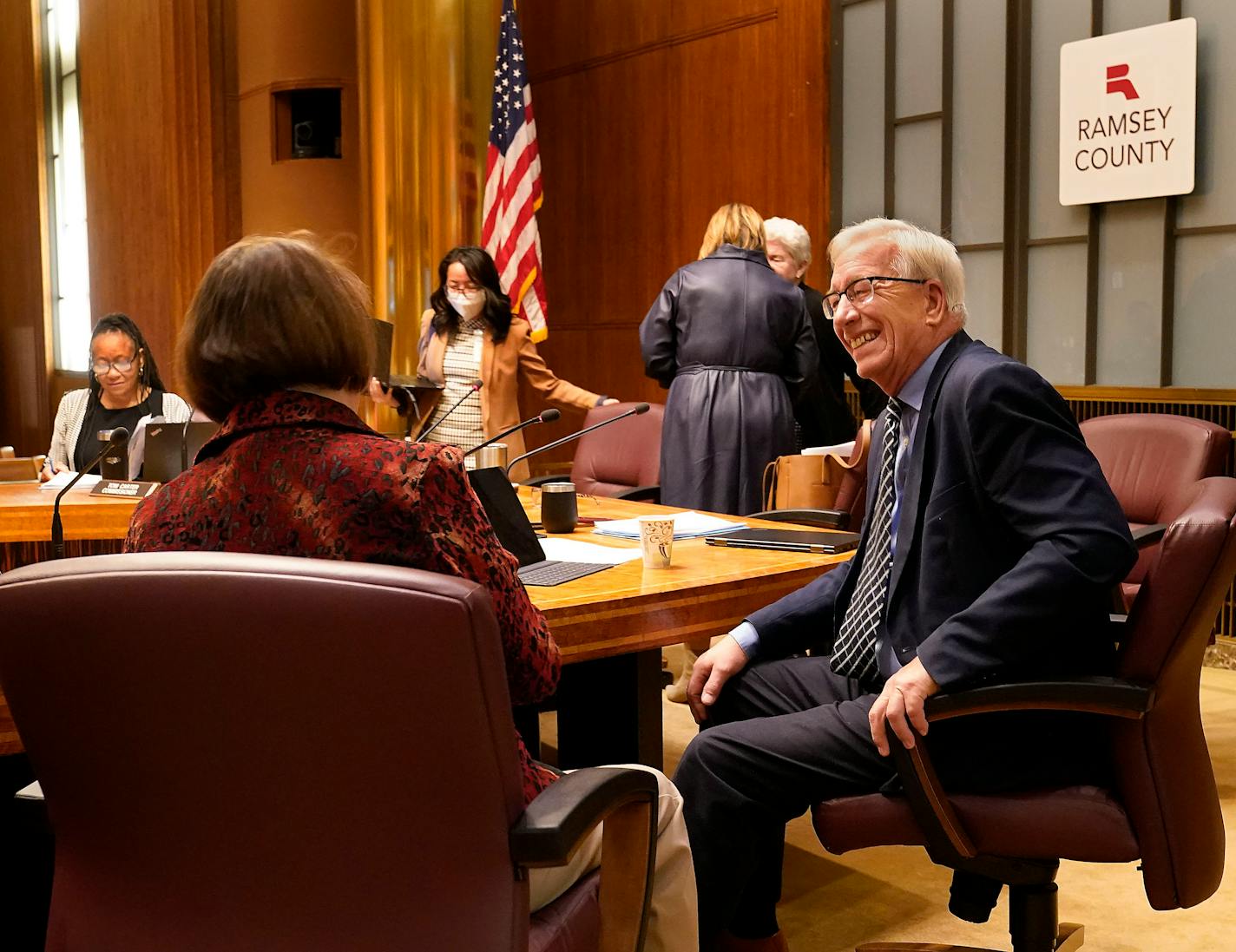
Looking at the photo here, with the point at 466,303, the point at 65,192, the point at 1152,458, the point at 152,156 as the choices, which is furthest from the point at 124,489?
the point at 65,192

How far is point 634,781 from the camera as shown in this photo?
1470mm

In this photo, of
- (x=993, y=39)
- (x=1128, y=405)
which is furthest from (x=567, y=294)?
(x=1128, y=405)

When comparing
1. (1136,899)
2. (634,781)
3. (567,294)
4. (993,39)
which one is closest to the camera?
(634,781)

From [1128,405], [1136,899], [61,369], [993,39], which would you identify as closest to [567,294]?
[993,39]

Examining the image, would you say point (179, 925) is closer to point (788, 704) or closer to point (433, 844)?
point (433, 844)

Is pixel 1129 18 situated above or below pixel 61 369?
above

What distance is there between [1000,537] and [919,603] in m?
0.15

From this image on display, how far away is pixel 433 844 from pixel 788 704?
3.49 feet

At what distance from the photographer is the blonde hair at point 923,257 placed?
2.07 metres

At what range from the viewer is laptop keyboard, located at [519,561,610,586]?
7.55 feet

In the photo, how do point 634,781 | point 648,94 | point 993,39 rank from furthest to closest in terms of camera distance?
point 648,94, point 993,39, point 634,781

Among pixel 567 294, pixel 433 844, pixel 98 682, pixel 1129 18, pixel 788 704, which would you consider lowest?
pixel 788 704

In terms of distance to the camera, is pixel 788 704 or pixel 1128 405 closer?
pixel 788 704

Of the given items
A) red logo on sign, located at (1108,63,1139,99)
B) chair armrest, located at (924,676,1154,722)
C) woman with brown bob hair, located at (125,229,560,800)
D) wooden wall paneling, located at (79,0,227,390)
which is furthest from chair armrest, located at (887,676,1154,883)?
wooden wall paneling, located at (79,0,227,390)
